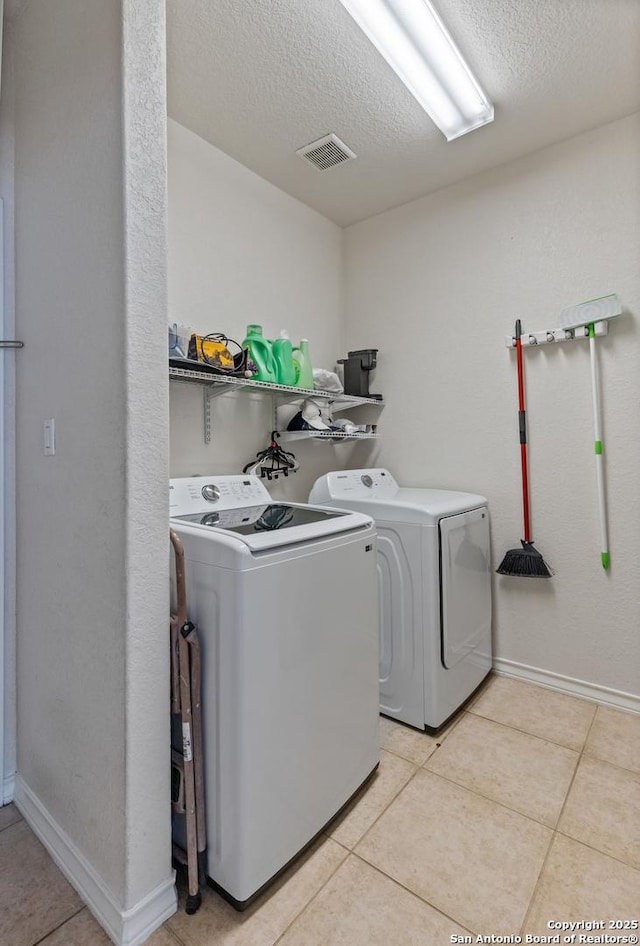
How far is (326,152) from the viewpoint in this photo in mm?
2256

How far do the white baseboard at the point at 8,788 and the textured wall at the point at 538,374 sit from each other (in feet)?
7.39

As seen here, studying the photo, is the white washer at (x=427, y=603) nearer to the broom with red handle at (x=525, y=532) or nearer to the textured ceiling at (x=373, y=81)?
the broom with red handle at (x=525, y=532)

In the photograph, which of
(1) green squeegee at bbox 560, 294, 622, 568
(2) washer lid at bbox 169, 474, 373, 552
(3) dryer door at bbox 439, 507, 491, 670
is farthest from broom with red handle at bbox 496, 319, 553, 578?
(2) washer lid at bbox 169, 474, 373, 552

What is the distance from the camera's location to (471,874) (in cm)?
126

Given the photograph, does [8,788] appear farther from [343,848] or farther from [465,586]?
[465,586]

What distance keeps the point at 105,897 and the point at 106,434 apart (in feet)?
3.89

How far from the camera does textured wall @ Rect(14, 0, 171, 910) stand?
1.06 m

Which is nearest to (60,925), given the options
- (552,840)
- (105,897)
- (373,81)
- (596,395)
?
(105,897)

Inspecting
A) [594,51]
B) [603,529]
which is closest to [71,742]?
[603,529]

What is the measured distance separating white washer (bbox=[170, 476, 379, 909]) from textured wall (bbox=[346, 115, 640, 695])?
1.23 m

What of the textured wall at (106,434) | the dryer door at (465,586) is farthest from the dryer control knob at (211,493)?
the dryer door at (465,586)

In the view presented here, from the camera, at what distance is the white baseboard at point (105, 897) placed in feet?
3.53

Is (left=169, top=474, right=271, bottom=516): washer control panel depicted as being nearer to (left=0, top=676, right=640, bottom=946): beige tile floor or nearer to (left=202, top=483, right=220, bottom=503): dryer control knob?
(left=202, top=483, right=220, bottom=503): dryer control knob

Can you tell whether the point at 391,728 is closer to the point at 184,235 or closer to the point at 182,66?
the point at 184,235
